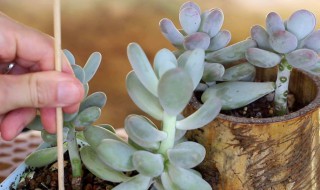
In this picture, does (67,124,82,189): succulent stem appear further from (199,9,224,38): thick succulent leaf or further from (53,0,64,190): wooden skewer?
(199,9,224,38): thick succulent leaf

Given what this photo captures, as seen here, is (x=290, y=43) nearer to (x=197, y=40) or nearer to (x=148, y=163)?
(x=197, y=40)

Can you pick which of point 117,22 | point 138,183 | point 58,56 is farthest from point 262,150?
point 117,22

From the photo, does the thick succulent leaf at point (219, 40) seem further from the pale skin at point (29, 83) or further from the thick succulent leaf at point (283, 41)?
the pale skin at point (29, 83)

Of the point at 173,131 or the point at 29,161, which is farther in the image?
the point at 29,161

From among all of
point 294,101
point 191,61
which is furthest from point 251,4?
point 191,61

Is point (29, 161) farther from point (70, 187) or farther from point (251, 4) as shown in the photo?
point (251, 4)

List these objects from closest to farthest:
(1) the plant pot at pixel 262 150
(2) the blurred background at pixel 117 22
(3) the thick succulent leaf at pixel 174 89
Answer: (3) the thick succulent leaf at pixel 174 89 < (1) the plant pot at pixel 262 150 < (2) the blurred background at pixel 117 22

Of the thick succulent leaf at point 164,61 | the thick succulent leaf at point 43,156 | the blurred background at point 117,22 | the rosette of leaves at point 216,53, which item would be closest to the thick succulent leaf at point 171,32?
the rosette of leaves at point 216,53
